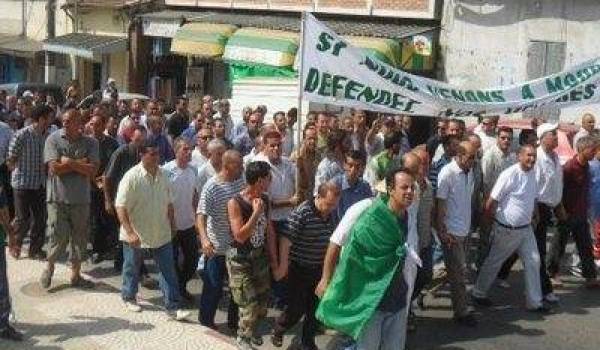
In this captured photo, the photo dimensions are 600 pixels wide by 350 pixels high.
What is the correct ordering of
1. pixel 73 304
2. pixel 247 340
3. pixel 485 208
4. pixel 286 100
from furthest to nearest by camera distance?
pixel 286 100, pixel 485 208, pixel 73 304, pixel 247 340

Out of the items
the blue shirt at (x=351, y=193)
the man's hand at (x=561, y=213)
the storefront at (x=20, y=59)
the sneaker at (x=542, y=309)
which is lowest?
the sneaker at (x=542, y=309)

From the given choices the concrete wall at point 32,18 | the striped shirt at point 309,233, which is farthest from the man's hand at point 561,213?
the concrete wall at point 32,18

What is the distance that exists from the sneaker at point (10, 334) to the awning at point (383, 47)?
11.9m

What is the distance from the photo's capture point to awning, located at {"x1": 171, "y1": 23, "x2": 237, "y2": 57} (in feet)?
70.0

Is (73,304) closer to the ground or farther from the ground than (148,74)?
closer to the ground

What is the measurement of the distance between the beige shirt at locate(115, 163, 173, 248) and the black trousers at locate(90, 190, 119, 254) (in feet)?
7.09

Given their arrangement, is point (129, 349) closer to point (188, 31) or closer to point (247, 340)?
point (247, 340)

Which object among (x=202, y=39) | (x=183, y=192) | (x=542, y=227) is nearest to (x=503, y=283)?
(x=542, y=227)

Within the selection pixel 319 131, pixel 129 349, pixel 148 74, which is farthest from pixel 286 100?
pixel 129 349

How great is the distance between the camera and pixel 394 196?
5410 mm

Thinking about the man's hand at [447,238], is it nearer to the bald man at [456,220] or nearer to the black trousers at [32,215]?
the bald man at [456,220]

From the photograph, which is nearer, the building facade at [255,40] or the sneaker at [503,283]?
the sneaker at [503,283]

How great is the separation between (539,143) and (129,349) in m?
5.07

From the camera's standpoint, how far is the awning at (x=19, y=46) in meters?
29.4
